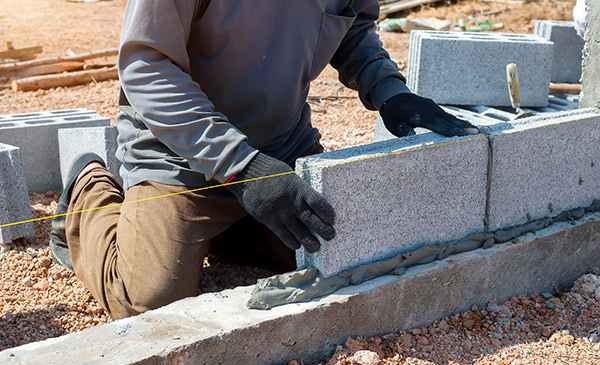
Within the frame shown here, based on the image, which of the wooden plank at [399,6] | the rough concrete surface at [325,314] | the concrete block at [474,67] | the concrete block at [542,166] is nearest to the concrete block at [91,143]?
the rough concrete surface at [325,314]

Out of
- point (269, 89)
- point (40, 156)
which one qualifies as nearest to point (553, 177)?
point (269, 89)

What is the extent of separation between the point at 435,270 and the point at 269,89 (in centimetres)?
106

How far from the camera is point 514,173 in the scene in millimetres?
2922

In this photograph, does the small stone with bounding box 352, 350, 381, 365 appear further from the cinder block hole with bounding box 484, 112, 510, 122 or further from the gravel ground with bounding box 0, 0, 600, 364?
the cinder block hole with bounding box 484, 112, 510, 122

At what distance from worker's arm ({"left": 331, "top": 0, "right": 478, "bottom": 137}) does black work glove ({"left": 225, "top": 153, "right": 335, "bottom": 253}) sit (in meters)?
0.83

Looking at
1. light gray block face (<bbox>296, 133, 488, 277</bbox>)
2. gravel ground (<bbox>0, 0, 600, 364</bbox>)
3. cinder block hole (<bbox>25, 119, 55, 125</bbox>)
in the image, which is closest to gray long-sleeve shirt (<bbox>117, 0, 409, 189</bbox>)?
light gray block face (<bbox>296, 133, 488, 277</bbox>)

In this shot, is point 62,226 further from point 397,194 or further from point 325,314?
point 397,194

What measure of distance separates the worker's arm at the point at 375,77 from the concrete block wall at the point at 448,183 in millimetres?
319

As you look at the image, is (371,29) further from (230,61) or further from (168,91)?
(168,91)

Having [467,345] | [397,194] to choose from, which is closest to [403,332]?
[467,345]

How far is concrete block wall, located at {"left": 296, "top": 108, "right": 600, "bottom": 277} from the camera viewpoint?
2.50 m

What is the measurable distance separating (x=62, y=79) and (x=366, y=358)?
5928mm

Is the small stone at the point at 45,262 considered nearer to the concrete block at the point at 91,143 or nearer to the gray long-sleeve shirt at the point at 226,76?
the concrete block at the point at 91,143

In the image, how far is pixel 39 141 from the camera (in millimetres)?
4312
